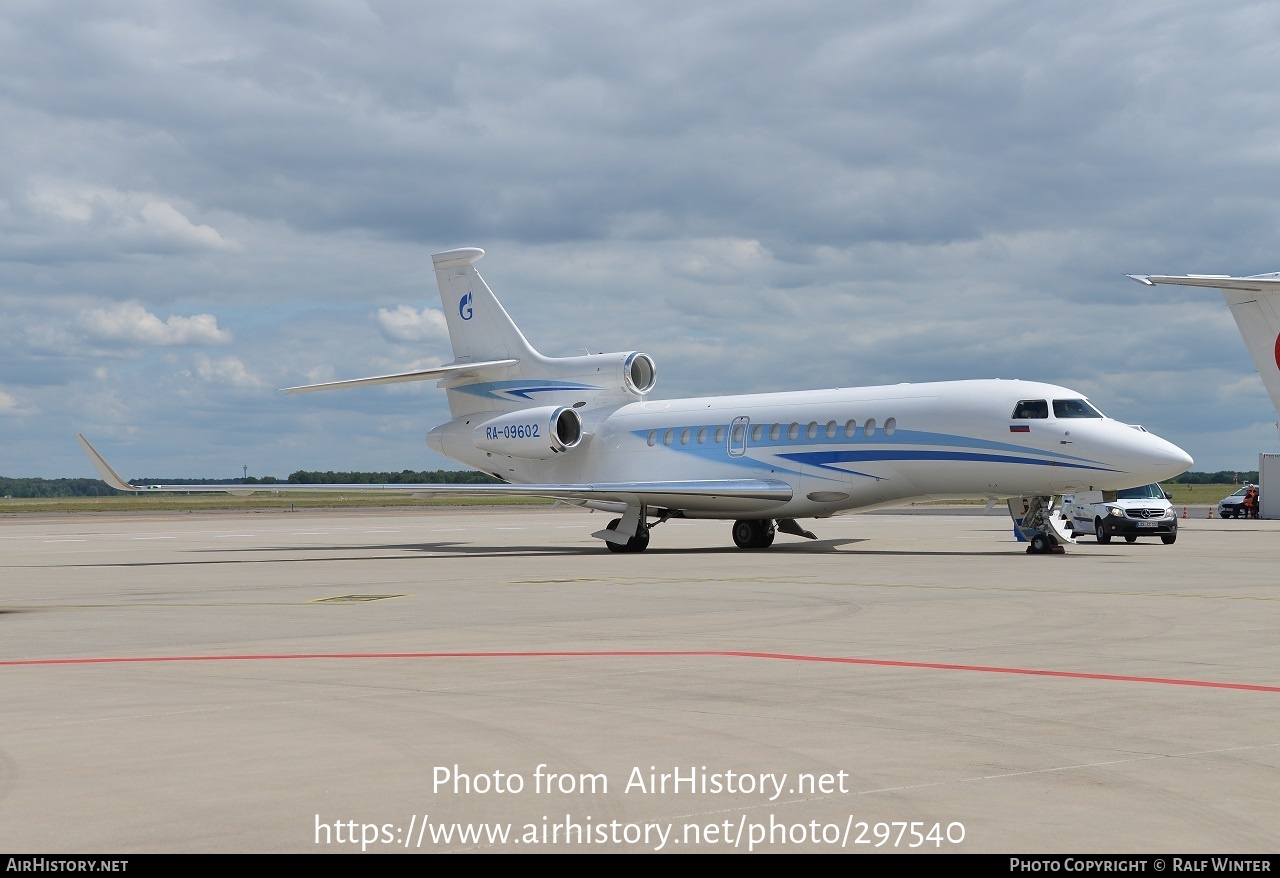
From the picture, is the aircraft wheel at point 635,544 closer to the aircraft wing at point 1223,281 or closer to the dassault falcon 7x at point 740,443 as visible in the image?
the dassault falcon 7x at point 740,443

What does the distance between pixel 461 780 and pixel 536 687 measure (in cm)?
336

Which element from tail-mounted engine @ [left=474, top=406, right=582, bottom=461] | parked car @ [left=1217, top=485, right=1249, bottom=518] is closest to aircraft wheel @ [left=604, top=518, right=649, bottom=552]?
tail-mounted engine @ [left=474, top=406, right=582, bottom=461]

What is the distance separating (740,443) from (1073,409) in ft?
26.3

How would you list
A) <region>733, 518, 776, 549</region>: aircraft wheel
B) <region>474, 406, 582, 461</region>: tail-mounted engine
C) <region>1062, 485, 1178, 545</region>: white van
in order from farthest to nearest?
<region>474, 406, 582, 461</region>: tail-mounted engine, <region>1062, 485, 1178, 545</region>: white van, <region>733, 518, 776, 549</region>: aircraft wheel

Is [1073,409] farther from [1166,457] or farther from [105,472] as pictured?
[105,472]

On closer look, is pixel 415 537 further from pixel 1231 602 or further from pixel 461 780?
pixel 461 780

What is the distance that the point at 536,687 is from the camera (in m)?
10.1

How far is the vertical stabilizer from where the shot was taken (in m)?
37.7

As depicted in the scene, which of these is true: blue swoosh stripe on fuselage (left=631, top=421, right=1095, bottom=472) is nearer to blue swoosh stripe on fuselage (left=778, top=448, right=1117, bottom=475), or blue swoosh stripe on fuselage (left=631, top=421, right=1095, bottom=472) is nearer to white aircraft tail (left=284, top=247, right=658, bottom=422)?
blue swoosh stripe on fuselage (left=778, top=448, right=1117, bottom=475)

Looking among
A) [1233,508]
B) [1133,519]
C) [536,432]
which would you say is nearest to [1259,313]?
[1133,519]

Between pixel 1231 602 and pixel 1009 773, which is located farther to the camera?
pixel 1231 602

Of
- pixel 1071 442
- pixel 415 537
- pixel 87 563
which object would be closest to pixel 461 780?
pixel 1071 442

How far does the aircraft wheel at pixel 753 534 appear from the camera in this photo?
110 feet

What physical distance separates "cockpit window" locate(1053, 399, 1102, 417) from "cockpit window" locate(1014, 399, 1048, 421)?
231mm
